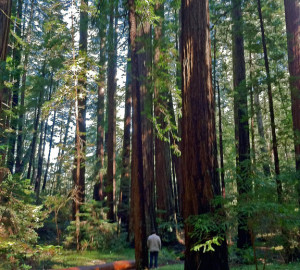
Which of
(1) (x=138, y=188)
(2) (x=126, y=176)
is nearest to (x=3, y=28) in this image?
(1) (x=138, y=188)

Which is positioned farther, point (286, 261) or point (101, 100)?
point (101, 100)

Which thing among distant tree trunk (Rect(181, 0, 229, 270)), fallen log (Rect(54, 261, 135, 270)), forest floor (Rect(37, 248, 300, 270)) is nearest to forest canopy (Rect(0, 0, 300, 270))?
distant tree trunk (Rect(181, 0, 229, 270))

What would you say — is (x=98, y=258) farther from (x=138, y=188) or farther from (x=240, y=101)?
(x=240, y=101)

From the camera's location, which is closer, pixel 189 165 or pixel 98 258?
pixel 189 165

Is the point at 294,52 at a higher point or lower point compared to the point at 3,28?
higher

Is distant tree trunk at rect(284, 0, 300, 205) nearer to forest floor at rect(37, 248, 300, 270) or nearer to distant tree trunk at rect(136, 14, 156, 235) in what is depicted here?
forest floor at rect(37, 248, 300, 270)

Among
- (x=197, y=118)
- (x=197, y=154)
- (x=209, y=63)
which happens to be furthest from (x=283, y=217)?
(x=209, y=63)

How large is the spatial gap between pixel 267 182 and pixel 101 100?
62.1 feet

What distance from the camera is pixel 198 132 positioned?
600cm

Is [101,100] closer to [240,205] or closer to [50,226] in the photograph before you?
[50,226]

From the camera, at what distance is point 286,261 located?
9602mm

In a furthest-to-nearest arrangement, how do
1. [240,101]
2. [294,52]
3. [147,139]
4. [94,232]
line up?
[94,232] < [147,139] < [240,101] < [294,52]

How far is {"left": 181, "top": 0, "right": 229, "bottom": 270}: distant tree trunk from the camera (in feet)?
18.4

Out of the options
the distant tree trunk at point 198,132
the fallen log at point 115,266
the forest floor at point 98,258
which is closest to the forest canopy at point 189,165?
the distant tree trunk at point 198,132
